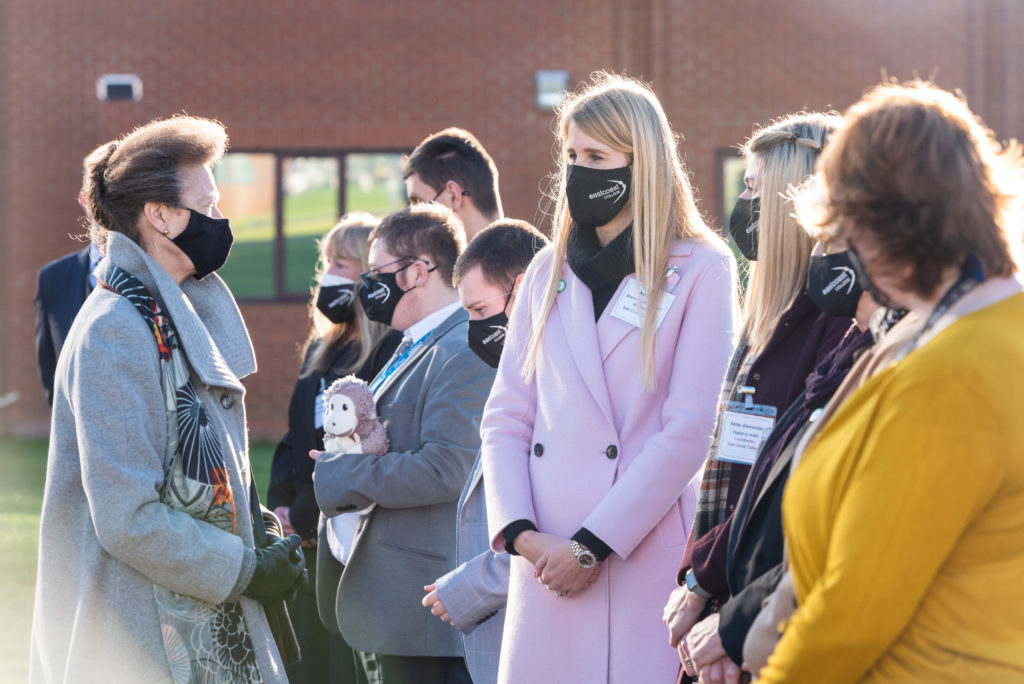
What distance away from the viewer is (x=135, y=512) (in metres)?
2.79

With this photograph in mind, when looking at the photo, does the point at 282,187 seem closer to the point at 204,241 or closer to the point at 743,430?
the point at 204,241

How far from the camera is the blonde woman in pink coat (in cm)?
291

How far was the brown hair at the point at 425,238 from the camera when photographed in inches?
165

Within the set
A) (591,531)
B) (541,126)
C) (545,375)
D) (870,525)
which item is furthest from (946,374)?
(541,126)

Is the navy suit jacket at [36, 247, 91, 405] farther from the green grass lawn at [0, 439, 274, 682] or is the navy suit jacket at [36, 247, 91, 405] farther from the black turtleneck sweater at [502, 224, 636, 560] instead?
the black turtleneck sweater at [502, 224, 636, 560]

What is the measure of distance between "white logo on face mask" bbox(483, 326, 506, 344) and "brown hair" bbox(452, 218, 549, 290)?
13cm

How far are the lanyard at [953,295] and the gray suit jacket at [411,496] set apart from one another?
2068 millimetres

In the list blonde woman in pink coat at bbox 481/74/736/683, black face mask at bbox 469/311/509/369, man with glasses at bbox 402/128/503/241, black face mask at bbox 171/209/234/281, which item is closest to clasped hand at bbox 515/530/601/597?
blonde woman in pink coat at bbox 481/74/736/683

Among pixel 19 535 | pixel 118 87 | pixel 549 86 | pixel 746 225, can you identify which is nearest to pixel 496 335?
pixel 746 225

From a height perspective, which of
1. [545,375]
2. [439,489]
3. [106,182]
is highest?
[106,182]

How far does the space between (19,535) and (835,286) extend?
8010 mm

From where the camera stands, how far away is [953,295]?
181 centimetres

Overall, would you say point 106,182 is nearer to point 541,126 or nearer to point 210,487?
point 210,487

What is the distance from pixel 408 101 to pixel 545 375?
11.9m
